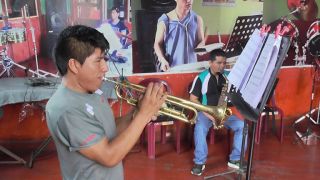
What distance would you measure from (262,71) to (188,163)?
2497mm

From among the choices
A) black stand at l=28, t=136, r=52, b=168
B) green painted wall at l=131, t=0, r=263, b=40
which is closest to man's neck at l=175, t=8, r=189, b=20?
green painted wall at l=131, t=0, r=263, b=40

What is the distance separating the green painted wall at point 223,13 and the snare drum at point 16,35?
7.22ft

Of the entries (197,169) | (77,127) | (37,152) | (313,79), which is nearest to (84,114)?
(77,127)

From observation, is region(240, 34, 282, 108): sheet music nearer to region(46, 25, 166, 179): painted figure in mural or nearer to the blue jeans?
region(46, 25, 166, 179): painted figure in mural

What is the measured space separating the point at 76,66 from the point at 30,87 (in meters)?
2.33

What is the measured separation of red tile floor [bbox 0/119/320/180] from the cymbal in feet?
6.22

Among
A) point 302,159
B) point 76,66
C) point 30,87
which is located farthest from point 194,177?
point 76,66

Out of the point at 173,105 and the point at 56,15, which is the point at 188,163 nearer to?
the point at 173,105

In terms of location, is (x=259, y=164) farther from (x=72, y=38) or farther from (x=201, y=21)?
(x=72, y=38)

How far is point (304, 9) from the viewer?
5281 millimetres

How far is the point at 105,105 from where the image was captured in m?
1.68

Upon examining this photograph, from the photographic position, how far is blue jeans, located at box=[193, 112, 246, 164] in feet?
13.0

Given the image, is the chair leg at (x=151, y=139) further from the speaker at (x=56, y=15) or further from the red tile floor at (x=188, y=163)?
the speaker at (x=56, y=15)

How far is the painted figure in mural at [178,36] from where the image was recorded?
455cm
